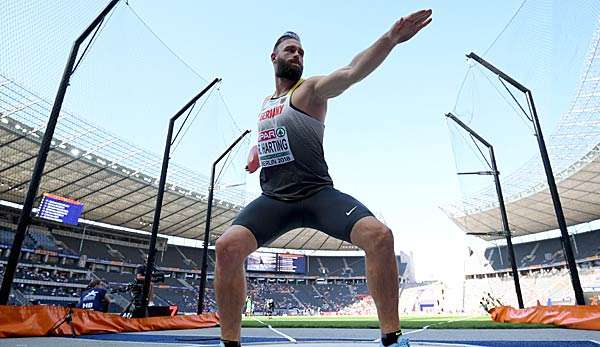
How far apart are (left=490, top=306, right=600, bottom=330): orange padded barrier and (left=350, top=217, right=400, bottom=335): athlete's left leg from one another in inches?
240

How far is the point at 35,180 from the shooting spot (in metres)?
6.46

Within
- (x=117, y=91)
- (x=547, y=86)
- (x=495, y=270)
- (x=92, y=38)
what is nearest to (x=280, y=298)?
(x=495, y=270)

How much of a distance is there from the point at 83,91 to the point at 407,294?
1827 inches

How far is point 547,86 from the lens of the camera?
43.1 ft

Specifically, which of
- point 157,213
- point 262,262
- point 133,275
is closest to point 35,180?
point 157,213

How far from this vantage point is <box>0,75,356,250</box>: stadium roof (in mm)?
21000

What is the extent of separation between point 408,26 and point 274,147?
100 centimetres

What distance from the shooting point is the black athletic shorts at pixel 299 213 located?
2035mm

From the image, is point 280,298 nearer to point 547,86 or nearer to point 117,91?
point 117,91

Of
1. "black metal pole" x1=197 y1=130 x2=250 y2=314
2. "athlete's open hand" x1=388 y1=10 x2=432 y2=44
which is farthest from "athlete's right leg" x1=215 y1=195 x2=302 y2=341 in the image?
"black metal pole" x1=197 y1=130 x2=250 y2=314

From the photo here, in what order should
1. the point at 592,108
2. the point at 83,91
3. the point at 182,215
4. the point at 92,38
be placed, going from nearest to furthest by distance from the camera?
the point at 92,38 → the point at 83,91 → the point at 592,108 → the point at 182,215

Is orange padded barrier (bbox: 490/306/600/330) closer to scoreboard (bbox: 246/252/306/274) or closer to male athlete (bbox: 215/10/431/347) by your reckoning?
male athlete (bbox: 215/10/431/347)

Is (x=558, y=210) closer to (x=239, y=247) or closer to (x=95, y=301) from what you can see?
(x=239, y=247)

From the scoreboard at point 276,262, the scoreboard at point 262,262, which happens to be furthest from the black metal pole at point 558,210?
the scoreboard at point 262,262
